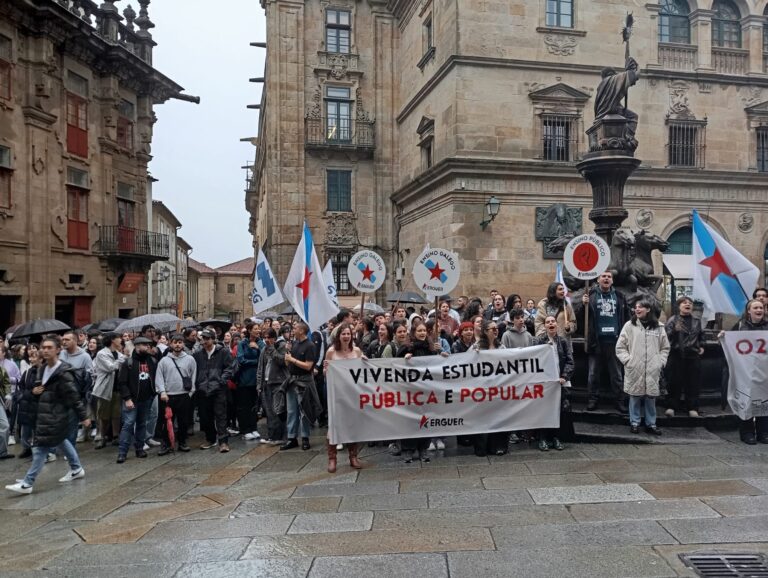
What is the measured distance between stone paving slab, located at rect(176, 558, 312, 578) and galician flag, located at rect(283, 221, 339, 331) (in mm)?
4305

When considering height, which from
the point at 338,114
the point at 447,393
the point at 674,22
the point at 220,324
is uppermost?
the point at 674,22

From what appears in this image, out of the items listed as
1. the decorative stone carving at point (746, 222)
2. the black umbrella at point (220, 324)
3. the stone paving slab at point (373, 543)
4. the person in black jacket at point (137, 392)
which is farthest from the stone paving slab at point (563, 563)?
the decorative stone carving at point (746, 222)

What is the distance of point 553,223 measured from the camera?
21688mm

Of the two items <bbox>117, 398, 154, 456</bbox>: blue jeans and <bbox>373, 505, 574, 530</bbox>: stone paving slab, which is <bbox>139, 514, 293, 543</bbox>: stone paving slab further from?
<bbox>117, 398, 154, 456</bbox>: blue jeans

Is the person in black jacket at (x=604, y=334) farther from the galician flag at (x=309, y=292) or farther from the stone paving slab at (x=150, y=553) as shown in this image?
the stone paving slab at (x=150, y=553)

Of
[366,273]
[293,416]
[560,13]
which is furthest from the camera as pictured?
[560,13]

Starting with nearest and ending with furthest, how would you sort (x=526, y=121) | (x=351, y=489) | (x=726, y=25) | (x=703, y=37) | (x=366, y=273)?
(x=351, y=489), (x=366, y=273), (x=526, y=121), (x=703, y=37), (x=726, y=25)

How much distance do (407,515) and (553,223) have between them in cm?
1747

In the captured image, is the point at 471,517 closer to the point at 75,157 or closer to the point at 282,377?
the point at 282,377

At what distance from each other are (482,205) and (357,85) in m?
10.8

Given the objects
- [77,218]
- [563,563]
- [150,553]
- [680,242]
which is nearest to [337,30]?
[77,218]

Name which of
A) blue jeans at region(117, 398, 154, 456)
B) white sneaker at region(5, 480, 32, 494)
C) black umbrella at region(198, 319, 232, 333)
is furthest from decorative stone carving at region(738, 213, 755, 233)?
white sneaker at region(5, 480, 32, 494)

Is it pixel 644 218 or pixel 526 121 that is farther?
pixel 644 218

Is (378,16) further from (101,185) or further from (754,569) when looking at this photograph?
(754,569)
